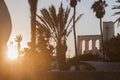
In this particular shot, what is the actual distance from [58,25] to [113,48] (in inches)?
→ 303

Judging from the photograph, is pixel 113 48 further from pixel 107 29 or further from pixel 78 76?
pixel 78 76

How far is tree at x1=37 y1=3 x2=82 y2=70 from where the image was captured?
3025cm

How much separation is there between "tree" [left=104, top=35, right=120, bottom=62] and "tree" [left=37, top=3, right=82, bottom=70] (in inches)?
235

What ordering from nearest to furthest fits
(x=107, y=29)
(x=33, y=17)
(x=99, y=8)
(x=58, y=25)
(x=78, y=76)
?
(x=78, y=76) → (x=33, y=17) → (x=58, y=25) → (x=99, y=8) → (x=107, y=29)

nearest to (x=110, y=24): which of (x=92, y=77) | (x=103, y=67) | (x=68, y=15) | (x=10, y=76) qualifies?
(x=68, y=15)

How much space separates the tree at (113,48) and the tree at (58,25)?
19.6ft

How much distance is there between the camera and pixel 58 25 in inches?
1250

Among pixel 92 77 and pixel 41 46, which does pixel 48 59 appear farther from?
pixel 92 77

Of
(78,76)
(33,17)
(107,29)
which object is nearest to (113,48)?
(33,17)

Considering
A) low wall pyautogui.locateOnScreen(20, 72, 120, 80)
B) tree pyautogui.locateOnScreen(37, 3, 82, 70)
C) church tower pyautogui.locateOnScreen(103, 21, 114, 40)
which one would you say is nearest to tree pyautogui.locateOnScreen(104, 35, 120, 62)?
tree pyautogui.locateOnScreen(37, 3, 82, 70)

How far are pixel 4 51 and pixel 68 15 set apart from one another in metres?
27.1

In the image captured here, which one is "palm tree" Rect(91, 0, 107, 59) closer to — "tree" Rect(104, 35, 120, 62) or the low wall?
"tree" Rect(104, 35, 120, 62)

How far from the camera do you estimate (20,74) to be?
26.2 ft

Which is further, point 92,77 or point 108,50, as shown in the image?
point 108,50
